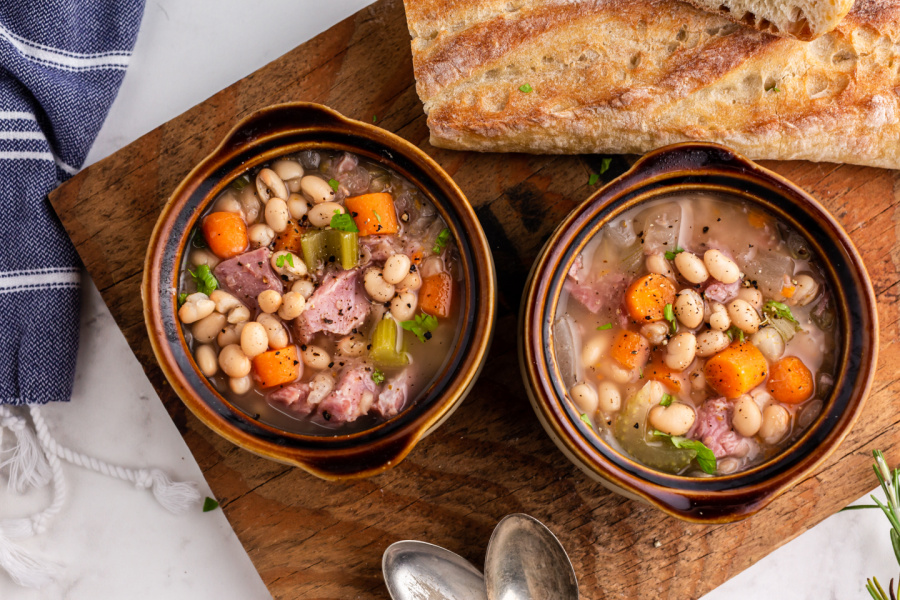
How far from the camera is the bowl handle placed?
1905 millimetres

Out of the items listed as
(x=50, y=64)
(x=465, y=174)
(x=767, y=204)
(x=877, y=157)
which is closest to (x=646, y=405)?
(x=767, y=204)

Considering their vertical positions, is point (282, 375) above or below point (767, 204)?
below

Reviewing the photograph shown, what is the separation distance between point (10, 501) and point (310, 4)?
2343 millimetres

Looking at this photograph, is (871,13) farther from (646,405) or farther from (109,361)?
(109,361)

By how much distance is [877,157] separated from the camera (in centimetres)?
221

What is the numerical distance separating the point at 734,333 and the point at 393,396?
3.48 ft

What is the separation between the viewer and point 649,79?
2170mm

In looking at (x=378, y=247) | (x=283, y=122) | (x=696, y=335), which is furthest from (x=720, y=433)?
(x=283, y=122)

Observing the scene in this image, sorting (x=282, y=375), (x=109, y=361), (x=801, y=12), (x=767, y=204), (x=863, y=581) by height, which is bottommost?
(x=863, y=581)

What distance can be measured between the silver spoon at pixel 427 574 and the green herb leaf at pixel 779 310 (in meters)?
1.28

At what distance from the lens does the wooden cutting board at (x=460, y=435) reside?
2279 mm

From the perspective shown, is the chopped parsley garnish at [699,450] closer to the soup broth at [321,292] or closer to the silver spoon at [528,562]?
the silver spoon at [528,562]

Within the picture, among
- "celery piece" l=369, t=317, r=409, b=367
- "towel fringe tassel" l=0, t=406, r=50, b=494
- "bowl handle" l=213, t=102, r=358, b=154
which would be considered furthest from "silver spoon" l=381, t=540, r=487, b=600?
"towel fringe tassel" l=0, t=406, r=50, b=494

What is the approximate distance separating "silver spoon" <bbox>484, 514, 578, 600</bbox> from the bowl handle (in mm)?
1408
